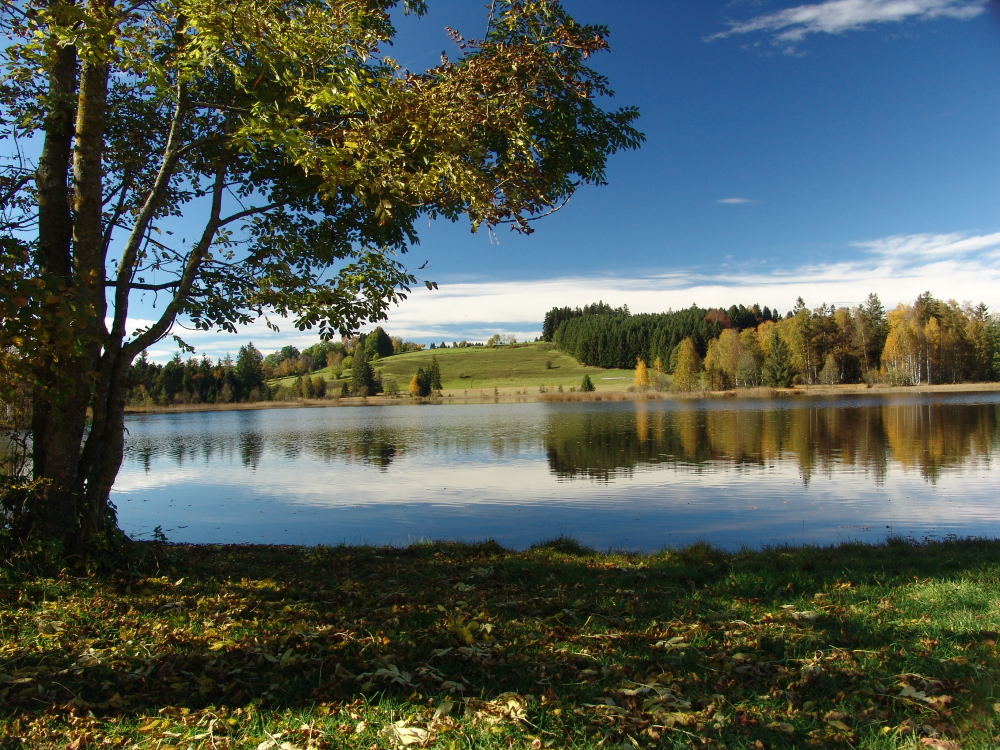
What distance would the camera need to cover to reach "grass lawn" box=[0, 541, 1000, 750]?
379 cm

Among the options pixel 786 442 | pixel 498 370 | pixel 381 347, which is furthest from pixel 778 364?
pixel 381 347

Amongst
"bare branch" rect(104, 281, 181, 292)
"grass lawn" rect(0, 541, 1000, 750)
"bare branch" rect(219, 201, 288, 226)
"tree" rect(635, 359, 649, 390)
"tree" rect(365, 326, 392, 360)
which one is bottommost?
"grass lawn" rect(0, 541, 1000, 750)

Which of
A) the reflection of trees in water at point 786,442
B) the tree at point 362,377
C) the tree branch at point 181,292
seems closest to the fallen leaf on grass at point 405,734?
the tree branch at point 181,292

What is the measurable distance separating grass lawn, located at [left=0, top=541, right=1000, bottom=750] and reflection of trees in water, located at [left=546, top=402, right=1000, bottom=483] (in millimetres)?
14343

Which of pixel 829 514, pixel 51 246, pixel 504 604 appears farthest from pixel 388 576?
pixel 829 514

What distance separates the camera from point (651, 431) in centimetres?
3825

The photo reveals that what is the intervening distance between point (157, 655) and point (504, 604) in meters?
3.15

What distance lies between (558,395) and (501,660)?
314 feet

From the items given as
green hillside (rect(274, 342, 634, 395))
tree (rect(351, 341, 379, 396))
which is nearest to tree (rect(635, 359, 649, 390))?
green hillside (rect(274, 342, 634, 395))

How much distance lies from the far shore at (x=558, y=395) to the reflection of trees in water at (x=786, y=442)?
45.7 metres

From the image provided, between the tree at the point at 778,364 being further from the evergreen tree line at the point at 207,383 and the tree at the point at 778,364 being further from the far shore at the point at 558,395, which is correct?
the evergreen tree line at the point at 207,383

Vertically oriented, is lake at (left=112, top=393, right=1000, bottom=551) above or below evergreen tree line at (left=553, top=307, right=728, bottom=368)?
below

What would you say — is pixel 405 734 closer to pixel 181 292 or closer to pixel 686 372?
pixel 181 292

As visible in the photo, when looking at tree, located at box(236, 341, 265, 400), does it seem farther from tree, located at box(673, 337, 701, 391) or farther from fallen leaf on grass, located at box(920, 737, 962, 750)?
fallen leaf on grass, located at box(920, 737, 962, 750)
